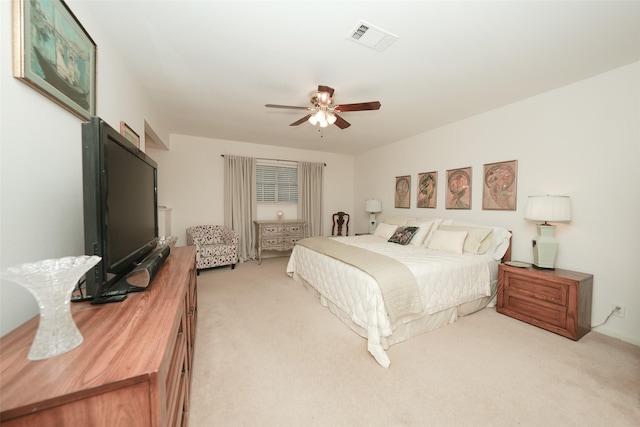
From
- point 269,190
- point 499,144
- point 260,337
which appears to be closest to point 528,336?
point 499,144

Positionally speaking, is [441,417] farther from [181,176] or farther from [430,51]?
[181,176]

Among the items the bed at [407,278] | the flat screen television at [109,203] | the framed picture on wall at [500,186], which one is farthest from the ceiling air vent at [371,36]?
the framed picture on wall at [500,186]

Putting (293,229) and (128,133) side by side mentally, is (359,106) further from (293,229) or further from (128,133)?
(293,229)

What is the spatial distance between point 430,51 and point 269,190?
3.90 m

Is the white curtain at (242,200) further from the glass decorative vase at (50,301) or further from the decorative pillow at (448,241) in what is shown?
the glass decorative vase at (50,301)

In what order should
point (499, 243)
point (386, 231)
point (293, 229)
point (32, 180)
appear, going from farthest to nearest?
point (293, 229) → point (386, 231) → point (499, 243) → point (32, 180)

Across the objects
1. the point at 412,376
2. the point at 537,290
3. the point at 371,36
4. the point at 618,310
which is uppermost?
the point at 371,36

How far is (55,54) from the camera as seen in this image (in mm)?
1074

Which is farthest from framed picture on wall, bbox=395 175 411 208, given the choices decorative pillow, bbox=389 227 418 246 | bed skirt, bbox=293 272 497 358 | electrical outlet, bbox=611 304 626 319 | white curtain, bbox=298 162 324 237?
electrical outlet, bbox=611 304 626 319

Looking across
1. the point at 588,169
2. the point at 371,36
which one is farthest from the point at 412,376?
the point at 588,169

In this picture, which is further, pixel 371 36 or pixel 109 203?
pixel 371 36

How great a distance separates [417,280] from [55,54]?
8.76 ft

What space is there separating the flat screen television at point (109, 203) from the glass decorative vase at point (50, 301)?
0.22m

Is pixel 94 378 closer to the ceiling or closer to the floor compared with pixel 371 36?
closer to the floor
